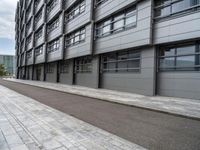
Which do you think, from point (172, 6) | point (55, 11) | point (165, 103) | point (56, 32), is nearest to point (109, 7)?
point (172, 6)

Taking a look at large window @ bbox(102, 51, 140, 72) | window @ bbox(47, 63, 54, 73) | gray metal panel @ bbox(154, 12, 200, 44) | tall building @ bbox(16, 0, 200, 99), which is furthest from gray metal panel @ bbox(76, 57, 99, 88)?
window @ bbox(47, 63, 54, 73)

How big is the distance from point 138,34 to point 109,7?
16.7 feet

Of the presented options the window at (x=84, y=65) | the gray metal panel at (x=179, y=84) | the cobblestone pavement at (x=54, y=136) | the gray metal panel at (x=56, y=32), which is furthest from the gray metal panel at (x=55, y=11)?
the cobblestone pavement at (x=54, y=136)

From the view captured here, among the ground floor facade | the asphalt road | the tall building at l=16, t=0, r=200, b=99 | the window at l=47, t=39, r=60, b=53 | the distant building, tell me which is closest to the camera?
the asphalt road

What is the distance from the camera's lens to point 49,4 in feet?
103

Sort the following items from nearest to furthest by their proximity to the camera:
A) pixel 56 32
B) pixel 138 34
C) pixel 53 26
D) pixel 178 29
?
pixel 178 29 → pixel 138 34 → pixel 56 32 → pixel 53 26

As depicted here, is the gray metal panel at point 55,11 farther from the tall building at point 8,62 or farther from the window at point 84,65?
the tall building at point 8,62

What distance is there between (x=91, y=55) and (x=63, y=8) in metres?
10.2

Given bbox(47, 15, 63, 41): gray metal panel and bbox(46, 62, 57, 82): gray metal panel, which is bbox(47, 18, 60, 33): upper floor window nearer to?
bbox(47, 15, 63, 41): gray metal panel

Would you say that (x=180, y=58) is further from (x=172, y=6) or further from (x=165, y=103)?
(x=165, y=103)

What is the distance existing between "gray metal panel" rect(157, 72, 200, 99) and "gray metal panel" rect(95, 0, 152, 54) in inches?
113

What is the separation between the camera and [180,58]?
11.2m

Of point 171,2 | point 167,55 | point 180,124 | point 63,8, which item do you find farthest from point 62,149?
point 63,8

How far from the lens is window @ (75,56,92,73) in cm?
2020
